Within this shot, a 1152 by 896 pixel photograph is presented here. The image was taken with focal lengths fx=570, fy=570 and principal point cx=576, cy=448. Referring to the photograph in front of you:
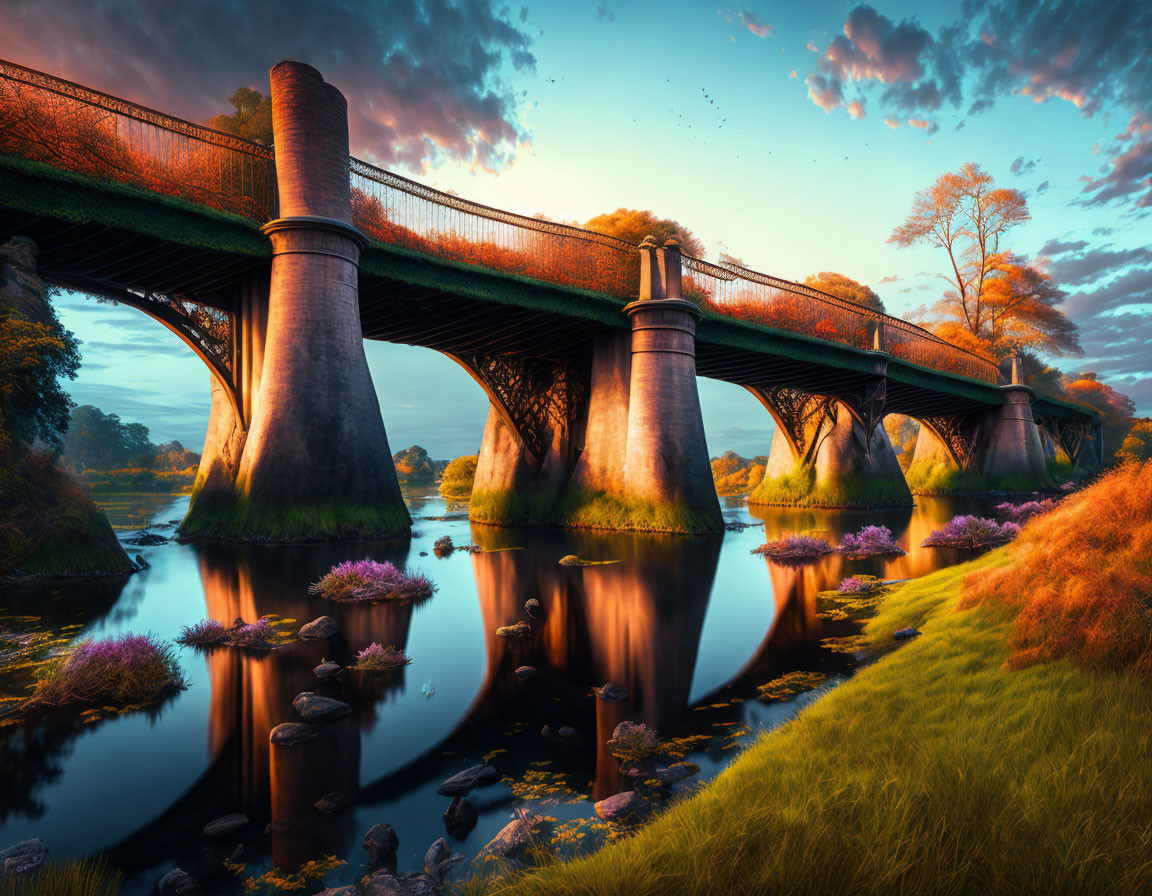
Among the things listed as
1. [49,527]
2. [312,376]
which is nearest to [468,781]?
[49,527]

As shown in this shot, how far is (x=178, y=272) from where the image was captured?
58.5 ft

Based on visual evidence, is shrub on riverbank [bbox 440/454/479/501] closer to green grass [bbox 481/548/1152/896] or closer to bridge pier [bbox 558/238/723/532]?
bridge pier [bbox 558/238/723/532]

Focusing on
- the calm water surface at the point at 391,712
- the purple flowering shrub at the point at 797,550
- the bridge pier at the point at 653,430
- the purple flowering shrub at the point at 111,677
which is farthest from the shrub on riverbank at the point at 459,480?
the purple flowering shrub at the point at 111,677

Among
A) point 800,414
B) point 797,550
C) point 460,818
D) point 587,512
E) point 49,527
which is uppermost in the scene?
point 800,414

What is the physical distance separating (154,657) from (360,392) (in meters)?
12.4

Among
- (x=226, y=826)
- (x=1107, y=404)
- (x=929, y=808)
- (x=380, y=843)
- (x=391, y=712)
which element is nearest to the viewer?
(x=929, y=808)

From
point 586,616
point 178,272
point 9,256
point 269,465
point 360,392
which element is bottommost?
point 586,616

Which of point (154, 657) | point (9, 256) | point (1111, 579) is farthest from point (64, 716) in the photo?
point (9, 256)

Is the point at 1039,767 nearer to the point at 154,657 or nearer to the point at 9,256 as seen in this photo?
the point at 154,657

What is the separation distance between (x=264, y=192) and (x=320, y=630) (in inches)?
616

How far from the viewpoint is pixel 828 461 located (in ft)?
127

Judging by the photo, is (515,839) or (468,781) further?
(468,781)

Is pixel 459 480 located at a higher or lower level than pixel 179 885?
higher

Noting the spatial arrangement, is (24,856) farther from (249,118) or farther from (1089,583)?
(249,118)
